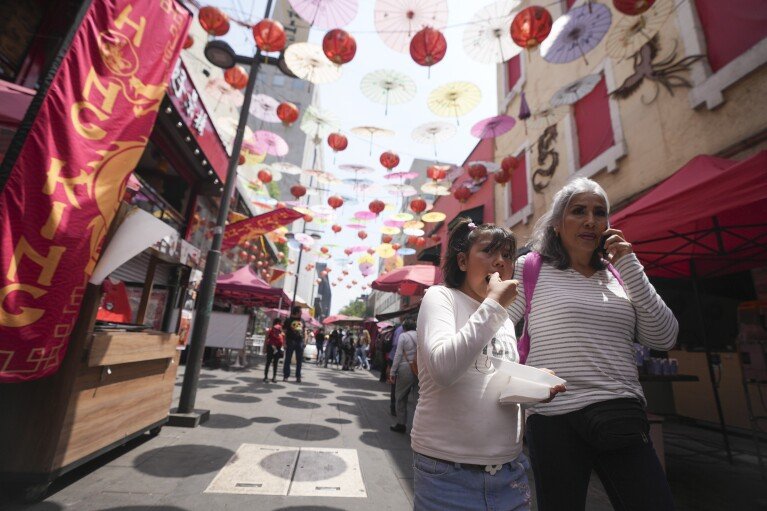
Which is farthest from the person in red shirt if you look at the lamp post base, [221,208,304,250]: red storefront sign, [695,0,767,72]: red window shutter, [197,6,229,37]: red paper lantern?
[695,0,767,72]: red window shutter

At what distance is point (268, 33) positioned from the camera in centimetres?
580

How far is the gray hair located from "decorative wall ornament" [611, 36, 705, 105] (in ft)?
22.1

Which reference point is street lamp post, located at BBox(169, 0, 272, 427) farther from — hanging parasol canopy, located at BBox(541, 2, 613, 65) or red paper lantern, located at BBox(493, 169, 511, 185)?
red paper lantern, located at BBox(493, 169, 511, 185)

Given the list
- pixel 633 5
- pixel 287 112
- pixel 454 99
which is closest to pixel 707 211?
pixel 633 5

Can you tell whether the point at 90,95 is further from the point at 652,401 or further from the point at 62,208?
the point at 652,401

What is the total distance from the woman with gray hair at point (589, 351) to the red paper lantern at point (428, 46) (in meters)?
5.03

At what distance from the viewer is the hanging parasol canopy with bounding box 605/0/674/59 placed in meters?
7.05

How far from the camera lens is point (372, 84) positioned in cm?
817

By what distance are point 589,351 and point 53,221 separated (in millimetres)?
3924

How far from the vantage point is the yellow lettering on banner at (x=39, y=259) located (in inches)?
101

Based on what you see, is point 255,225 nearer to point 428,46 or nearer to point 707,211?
point 428,46

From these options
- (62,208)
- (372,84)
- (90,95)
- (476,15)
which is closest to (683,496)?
(62,208)

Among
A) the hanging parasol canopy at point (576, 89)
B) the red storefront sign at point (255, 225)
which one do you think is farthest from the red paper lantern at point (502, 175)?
the red storefront sign at point (255, 225)

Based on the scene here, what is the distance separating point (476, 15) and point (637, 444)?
7.59 metres
